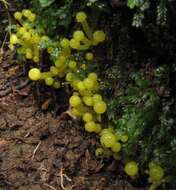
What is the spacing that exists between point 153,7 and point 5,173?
3.76ft

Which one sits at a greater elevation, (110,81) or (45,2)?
(45,2)

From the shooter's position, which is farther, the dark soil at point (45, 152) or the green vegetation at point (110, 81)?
the dark soil at point (45, 152)

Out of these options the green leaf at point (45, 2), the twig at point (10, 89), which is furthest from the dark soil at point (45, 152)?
the green leaf at point (45, 2)

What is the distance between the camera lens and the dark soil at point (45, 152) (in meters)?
2.19

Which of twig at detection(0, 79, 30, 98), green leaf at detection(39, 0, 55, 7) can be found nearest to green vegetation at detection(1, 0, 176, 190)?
green leaf at detection(39, 0, 55, 7)

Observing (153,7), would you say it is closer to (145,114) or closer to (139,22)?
(139,22)

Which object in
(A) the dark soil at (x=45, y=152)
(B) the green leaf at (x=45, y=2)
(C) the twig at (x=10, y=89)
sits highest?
(B) the green leaf at (x=45, y=2)

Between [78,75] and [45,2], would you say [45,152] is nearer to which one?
[78,75]

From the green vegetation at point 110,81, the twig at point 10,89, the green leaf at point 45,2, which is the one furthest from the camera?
the twig at point 10,89

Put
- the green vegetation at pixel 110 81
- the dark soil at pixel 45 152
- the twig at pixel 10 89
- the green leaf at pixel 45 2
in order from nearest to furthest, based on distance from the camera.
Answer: the green vegetation at pixel 110 81 → the dark soil at pixel 45 152 → the green leaf at pixel 45 2 → the twig at pixel 10 89

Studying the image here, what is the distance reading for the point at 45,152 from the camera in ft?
7.73

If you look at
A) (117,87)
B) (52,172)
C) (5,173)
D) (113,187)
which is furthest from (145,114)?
(5,173)

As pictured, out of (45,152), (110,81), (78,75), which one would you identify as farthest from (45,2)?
(45,152)

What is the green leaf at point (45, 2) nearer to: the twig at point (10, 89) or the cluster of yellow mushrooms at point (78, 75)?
the cluster of yellow mushrooms at point (78, 75)
